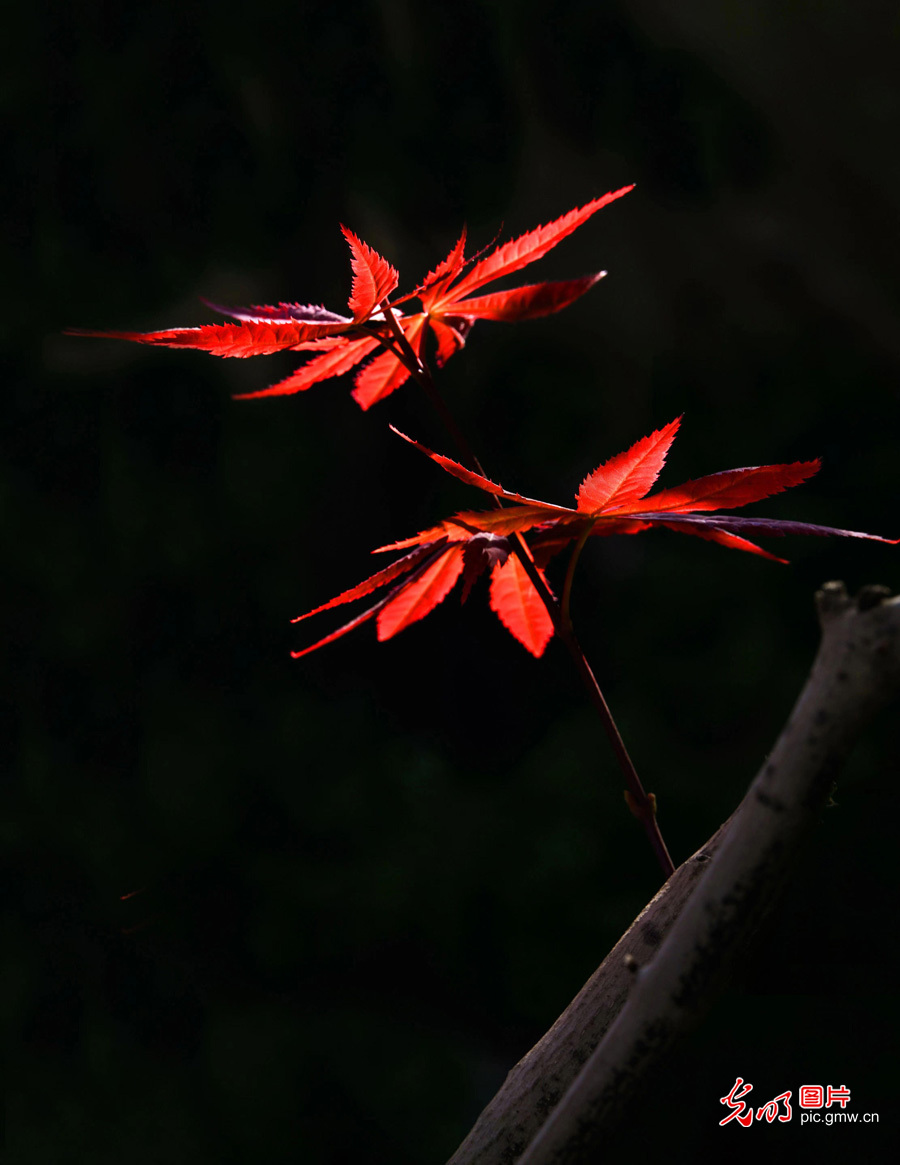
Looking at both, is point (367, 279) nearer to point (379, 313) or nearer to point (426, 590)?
point (379, 313)

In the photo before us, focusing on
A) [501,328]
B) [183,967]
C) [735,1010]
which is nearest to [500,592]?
[735,1010]

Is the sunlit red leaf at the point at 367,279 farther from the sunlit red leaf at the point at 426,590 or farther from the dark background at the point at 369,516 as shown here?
Result: the dark background at the point at 369,516

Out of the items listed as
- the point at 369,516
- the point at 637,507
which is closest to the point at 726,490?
the point at 637,507

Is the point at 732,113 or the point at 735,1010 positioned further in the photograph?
the point at 732,113

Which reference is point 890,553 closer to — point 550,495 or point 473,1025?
point 550,495

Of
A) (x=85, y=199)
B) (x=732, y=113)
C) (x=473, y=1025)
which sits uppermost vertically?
(x=85, y=199)

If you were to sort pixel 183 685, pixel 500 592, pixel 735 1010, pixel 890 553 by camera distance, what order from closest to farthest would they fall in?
pixel 500 592, pixel 735 1010, pixel 890 553, pixel 183 685
